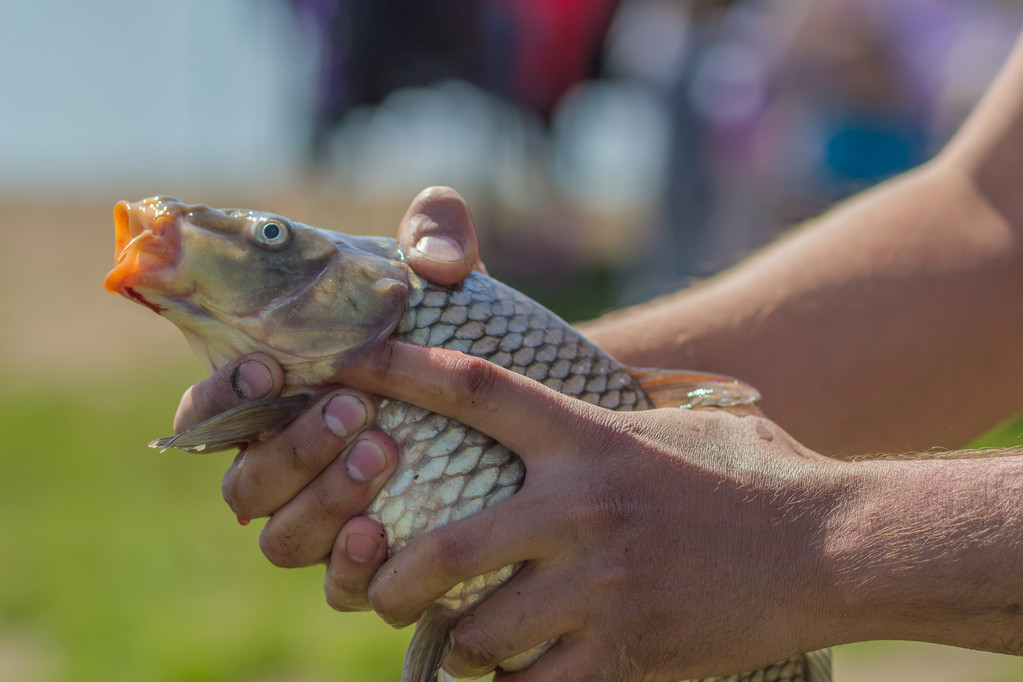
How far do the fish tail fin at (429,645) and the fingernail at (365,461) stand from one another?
0.82 ft

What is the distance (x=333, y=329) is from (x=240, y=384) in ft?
0.54

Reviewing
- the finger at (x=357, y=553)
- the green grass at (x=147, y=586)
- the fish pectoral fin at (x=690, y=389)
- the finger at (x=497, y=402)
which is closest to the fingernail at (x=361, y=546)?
the finger at (x=357, y=553)

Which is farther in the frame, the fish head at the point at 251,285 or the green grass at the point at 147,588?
the green grass at the point at 147,588

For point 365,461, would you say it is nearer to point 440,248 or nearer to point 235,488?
point 235,488

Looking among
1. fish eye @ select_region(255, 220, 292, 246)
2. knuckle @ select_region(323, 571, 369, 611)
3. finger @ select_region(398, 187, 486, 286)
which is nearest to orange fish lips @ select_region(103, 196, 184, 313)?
fish eye @ select_region(255, 220, 292, 246)

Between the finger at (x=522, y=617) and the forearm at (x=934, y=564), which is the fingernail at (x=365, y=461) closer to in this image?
the finger at (x=522, y=617)

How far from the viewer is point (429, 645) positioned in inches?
62.5

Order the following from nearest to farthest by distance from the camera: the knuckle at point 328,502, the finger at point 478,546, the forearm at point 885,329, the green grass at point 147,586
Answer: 1. the finger at point 478,546
2. the knuckle at point 328,502
3. the forearm at point 885,329
4. the green grass at point 147,586

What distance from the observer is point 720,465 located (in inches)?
60.0

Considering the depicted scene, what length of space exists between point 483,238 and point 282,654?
7188mm

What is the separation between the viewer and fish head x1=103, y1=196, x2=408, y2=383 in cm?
151

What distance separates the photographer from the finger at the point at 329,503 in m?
1.51

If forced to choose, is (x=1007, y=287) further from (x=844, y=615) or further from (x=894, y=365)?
(x=844, y=615)

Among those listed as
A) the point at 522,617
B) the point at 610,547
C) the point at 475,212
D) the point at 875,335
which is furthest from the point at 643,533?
the point at 475,212
